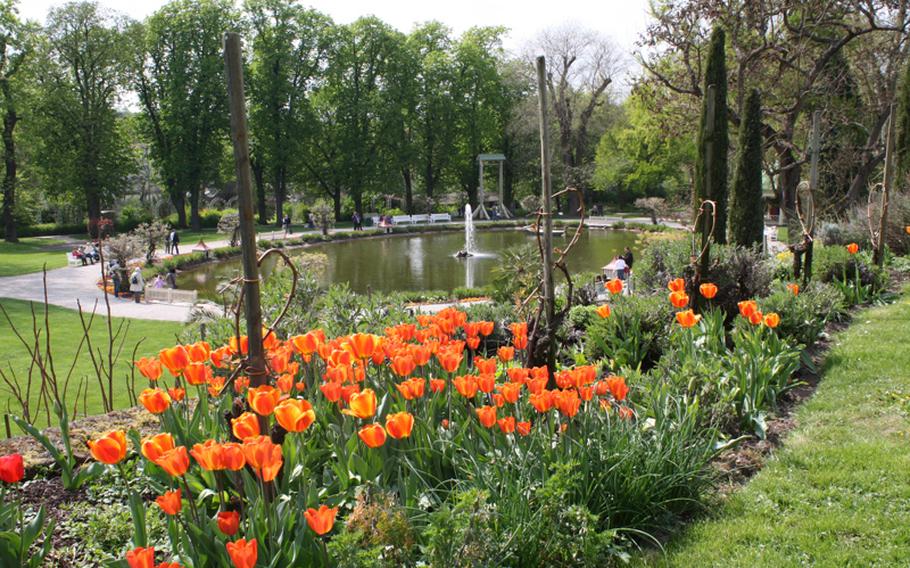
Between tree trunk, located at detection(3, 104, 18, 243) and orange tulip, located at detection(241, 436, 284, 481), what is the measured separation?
123 feet

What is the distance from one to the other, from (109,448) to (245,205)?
1089 mm

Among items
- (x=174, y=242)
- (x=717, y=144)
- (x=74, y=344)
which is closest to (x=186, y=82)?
(x=174, y=242)

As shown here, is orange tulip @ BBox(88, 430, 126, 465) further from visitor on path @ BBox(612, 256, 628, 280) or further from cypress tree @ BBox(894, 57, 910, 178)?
cypress tree @ BBox(894, 57, 910, 178)

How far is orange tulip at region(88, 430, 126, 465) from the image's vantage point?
7.50 ft

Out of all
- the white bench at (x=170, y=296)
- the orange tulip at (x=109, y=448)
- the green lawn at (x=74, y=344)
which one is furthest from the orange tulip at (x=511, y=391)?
the white bench at (x=170, y=296)

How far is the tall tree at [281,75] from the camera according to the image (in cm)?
4106

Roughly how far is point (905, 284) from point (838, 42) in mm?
12000

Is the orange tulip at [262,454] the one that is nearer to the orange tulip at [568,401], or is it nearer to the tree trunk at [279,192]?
the orange tulip at [568,401]

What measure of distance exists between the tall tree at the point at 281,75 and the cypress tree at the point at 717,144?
3136 centimetres

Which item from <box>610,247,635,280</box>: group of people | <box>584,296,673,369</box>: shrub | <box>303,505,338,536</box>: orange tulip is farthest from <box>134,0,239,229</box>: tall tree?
<box>303,505,338,536</box>: orange tulip

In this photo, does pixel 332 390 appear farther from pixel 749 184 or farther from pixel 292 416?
pixel 749 184

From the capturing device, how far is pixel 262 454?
217 centimetres

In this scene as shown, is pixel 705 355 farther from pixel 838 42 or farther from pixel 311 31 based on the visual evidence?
pixel 311 31

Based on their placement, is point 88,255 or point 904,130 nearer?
point 904,130
